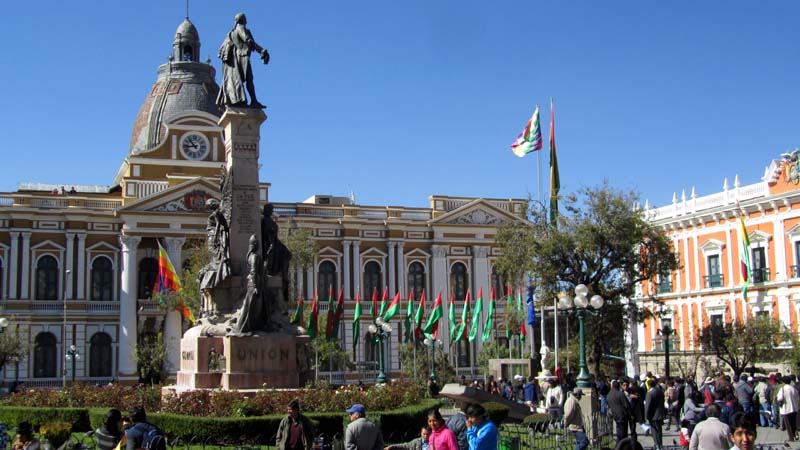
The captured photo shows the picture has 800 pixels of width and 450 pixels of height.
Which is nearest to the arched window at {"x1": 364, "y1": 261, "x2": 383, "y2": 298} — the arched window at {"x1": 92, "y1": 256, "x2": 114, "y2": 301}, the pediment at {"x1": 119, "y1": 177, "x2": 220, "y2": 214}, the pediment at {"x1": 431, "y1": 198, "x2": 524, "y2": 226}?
the pediment at {"x1": 431, "y1": 198, "x2": 524, "y2": 226}

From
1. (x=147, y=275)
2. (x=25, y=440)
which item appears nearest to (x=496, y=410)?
(x=25, y=440)

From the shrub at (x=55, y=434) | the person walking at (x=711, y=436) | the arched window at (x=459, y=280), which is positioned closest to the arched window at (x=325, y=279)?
the arched window at (x=459, y=280)

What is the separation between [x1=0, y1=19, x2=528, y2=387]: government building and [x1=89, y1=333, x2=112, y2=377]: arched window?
5 centimetres

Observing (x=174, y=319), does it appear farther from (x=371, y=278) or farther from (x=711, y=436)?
Answer: (x=711, y=436)

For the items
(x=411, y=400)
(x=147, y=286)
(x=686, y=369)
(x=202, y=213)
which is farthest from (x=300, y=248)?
(x=411, y=400)

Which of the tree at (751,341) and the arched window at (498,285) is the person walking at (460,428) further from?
the arched window at (498,285)

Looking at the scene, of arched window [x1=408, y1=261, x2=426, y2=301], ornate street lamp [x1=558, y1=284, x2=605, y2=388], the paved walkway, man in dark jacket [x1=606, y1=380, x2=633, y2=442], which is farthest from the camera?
arched window [x1=408, y1=261, x2=426, y2=301]

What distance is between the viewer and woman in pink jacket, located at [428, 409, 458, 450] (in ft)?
34.4

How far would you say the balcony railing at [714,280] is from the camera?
1988 inches

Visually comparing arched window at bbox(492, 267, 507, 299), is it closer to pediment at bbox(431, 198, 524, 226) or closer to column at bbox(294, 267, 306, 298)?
pediment at bbox(431, 198, 524, 226)

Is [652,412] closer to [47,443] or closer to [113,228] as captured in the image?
[47,443]

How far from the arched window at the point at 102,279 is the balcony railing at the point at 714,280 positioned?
3155 cm

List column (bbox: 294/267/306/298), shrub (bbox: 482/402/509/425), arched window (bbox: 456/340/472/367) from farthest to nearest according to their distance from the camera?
1. arched window (bbox: 456/340/472/367)
2. column (bbox: 294/267/306/298)
3. shrub (bbox: 482/402/509/425)

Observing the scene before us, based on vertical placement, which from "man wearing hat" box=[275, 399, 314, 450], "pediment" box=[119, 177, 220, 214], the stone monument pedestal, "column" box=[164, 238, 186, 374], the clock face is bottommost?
"man wearing hat" box=[275, 399, 314, 450]
